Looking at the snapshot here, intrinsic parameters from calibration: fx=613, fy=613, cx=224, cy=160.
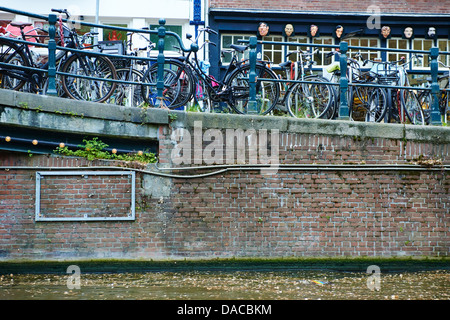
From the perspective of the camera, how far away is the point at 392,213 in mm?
8648

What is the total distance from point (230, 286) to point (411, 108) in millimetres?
4566

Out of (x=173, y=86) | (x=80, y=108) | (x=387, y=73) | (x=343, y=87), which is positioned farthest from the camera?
(x=387, y=73)

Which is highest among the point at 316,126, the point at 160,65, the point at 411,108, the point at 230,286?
the point at 160,65

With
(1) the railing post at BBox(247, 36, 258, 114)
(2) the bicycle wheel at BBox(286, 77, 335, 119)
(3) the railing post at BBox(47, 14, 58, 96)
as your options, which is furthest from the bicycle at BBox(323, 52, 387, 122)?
(3) the railing post at BBox(47, 14, 58, 96)

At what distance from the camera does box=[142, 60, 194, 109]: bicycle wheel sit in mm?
9023

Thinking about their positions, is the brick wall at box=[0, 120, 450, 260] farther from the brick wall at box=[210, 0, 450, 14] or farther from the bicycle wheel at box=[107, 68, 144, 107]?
the brick wall at box=[210, 0, 450, 14]

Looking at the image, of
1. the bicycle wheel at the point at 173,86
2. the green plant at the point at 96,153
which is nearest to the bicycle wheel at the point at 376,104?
the bicycle wheel at the point at 173,86

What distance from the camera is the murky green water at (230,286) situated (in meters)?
7.02

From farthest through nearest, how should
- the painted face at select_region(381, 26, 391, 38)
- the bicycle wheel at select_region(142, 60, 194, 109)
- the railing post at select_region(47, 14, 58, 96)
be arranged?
the painted face at select_region(381, 26, 391, 38), the bicycle wheel at select_region(142, 60, 194, 109), the railing post at select_region(47, 14, 58, 96)

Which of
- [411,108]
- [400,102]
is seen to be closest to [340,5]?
[411,108]

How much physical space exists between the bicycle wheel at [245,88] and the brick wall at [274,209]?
97 cm

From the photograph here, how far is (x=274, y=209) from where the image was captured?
852 cm
